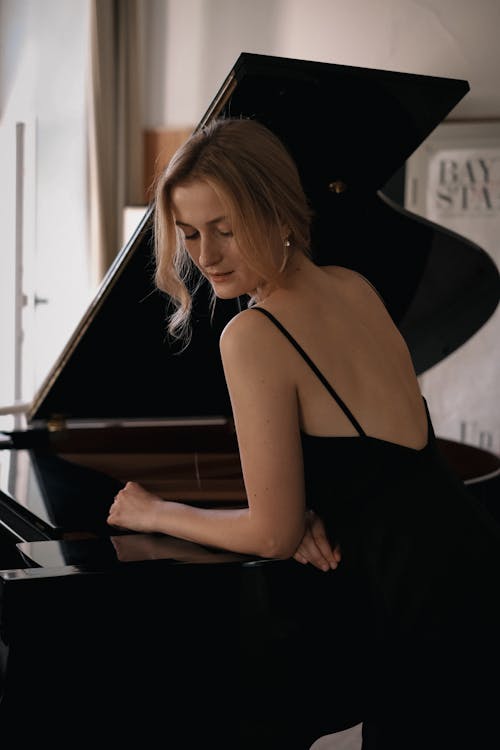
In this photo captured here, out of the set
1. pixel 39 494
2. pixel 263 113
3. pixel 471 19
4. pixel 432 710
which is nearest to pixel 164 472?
pixel 39 494

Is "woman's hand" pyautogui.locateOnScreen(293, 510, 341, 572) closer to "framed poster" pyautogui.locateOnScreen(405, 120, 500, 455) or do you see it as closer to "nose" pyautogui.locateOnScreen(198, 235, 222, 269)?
"nose" pyautogui.locateOnScreen(198, 235, 222, 269)

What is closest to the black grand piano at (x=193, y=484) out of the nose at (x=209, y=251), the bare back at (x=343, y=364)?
the bare back at (x=343, y=364)

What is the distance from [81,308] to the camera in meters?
6.08

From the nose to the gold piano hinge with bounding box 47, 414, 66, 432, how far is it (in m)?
1.50

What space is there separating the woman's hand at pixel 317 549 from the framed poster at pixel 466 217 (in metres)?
4.38

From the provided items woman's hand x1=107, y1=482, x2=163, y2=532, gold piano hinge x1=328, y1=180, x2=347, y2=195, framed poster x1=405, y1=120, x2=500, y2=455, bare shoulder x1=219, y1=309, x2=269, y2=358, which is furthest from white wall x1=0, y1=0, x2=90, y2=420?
bare shoulder x1=219, y1=309, x2=269, y2=358

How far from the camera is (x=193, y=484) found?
2348 mm

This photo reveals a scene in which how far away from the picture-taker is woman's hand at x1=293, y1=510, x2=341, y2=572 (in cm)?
151

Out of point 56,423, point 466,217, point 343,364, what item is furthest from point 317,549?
point 466,217

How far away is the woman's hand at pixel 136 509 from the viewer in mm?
1630

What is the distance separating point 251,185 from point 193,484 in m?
1.13

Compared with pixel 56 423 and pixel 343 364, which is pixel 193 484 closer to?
pixel 56 423

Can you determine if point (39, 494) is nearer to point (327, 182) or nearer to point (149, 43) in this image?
point (327, 182)

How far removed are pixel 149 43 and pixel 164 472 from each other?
4531mm
